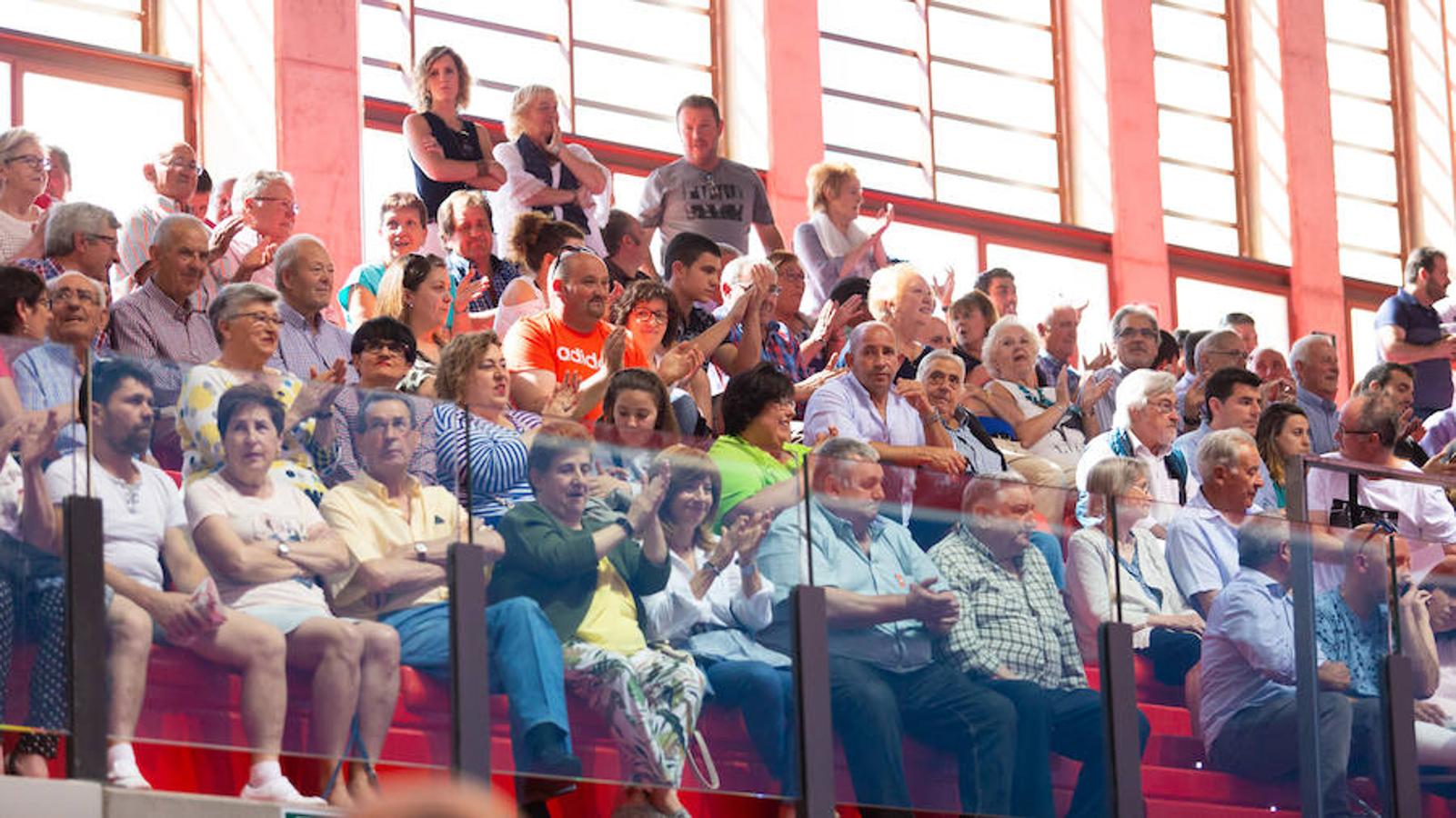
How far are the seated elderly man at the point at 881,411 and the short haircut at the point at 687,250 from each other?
0.91m

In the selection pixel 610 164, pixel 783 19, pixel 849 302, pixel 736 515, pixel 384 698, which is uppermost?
pixel 783 19

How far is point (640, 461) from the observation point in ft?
22.2

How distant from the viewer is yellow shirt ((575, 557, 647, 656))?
6621 millimetres

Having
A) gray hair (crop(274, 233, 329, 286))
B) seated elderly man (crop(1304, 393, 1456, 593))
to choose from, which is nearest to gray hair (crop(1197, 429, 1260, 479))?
seated elderly man (crop(1304, 393, 1456, 593))

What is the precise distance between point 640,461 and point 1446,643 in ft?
9.93

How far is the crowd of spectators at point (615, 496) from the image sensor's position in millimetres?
Result: 6078

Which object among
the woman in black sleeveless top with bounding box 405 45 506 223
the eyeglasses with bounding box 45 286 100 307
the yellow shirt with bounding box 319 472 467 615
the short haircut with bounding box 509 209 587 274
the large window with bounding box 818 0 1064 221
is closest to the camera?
the yellow shirt with bounding box 319 472 467 615

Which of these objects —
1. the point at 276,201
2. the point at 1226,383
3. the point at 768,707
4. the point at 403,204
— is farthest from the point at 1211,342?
the point at 768,707

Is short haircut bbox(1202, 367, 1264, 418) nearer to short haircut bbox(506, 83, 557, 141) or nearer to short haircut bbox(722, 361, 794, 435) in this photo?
short haircut bbox(722, 361, 794, 435)

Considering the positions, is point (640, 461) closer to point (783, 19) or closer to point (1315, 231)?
point (783, 19)

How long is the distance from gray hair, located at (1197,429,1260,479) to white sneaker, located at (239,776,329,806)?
3981 millimetres

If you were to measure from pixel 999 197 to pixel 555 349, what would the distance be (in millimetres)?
8969

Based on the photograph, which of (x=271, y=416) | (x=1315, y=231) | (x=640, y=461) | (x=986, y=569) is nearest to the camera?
(x=271, y=416)

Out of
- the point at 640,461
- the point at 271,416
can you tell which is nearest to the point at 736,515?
the point at 640,461
